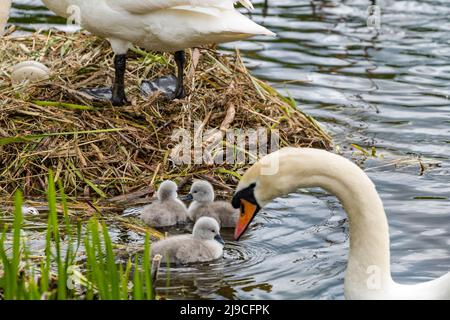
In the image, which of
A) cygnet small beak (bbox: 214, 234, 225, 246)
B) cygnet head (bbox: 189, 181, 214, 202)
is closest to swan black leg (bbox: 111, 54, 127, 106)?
cygnet head (bbox: 189, 181, 214, 202)

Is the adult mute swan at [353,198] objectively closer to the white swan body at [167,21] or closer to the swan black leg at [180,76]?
the white swan body at [167,21]

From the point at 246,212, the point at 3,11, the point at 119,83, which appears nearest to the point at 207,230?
the point at 246,212

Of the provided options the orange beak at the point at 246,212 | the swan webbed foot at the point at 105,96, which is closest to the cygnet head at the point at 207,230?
the orange beak at the point at 246,212

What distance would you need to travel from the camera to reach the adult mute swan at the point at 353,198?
208 inches

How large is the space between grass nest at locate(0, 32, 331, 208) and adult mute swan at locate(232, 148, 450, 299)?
2.91 meters

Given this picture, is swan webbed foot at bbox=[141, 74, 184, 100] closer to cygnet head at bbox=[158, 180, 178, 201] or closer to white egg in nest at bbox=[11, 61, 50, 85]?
white egg in nest at bbox=[11, 61, 50, 85]

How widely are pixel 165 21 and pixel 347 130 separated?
8.20ft

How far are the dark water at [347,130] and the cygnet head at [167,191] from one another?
450 millimetres

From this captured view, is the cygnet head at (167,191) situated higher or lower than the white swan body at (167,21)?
lower

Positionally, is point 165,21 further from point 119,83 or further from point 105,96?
point 105,96

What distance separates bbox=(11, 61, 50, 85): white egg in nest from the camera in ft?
30.4

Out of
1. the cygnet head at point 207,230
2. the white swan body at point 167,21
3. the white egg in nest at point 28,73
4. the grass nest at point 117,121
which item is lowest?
the cygnet head at point 207,230

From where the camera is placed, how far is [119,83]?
8.98m
